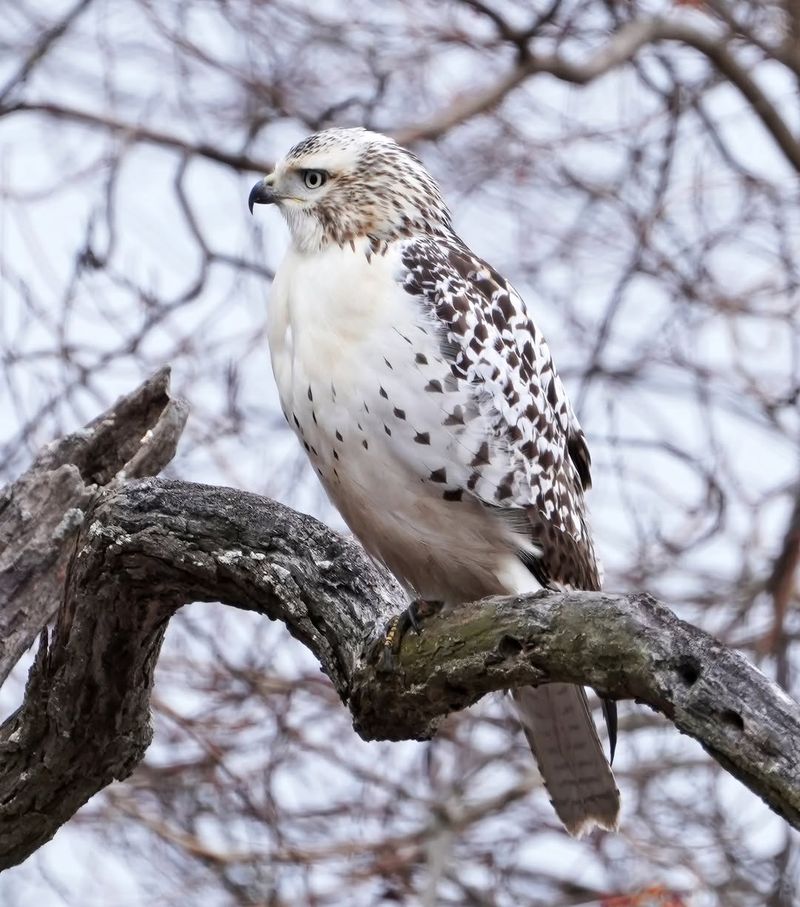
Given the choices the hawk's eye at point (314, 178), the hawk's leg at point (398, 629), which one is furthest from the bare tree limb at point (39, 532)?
the hawk's leg at point (398, 629)

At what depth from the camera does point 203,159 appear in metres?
7.35

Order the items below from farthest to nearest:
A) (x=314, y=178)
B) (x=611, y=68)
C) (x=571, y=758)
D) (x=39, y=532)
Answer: (x=611, y=68) < (x=314, y=178) < (x=571, y=758) < (x=39, y=532)

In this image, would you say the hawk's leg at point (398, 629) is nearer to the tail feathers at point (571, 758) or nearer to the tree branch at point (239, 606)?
the tree branch at point (239, 606)

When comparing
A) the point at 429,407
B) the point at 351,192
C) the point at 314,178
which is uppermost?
the point at 314,178

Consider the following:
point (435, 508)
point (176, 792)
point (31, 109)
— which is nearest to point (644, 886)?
point (176, 792)

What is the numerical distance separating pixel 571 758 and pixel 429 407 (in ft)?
3.91

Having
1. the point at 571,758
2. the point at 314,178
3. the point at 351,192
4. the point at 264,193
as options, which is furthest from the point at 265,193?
the point at 571,758

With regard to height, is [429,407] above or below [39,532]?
above

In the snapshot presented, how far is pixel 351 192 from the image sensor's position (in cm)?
457

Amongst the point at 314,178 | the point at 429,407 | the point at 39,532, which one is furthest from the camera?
the point at 314,178

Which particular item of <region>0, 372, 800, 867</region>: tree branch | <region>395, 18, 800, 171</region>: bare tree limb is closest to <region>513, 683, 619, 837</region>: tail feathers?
<region>0, 372, 800, 867</region>: tree branch

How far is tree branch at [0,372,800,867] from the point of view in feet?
9.95

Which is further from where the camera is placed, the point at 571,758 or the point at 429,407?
the point at 571,758

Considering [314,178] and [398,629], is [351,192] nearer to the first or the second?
[314,178]
